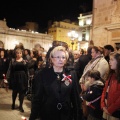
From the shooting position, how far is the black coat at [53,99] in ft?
10.5

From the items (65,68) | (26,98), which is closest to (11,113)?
(26,98)

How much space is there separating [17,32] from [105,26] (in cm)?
3926

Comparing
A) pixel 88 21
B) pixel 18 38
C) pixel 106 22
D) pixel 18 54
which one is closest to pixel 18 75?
pixel 18 54

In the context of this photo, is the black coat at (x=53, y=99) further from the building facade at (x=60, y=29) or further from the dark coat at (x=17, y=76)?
the building facade at (x=60, y=29)

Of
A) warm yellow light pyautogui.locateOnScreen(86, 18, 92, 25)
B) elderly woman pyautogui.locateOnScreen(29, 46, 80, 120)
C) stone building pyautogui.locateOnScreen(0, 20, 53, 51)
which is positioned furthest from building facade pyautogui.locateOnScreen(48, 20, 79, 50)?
elderly woman pyautogui.locateOnScreen(29, 46, 80, 120)

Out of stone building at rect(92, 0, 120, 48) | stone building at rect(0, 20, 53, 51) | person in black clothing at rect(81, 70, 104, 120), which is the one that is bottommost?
person in black clothing at rect(81, 70, 104, 120)

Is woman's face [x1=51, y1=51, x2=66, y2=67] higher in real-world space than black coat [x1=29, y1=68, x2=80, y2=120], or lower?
higher

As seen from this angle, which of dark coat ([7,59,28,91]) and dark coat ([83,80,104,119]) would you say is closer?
dark coat ([83,80,104,119])

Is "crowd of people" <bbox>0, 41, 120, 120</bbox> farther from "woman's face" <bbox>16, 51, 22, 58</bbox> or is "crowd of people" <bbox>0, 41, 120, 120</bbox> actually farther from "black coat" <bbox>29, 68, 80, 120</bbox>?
A: "woman's face" <bbox>16, 51, 22, 58</bbox>

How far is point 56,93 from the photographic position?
3193mm

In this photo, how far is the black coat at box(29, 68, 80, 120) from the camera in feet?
10.5

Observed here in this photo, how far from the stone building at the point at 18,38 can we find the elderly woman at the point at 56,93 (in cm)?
4401

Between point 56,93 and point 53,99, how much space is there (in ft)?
0.33

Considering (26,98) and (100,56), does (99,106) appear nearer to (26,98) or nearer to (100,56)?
(100,56)
